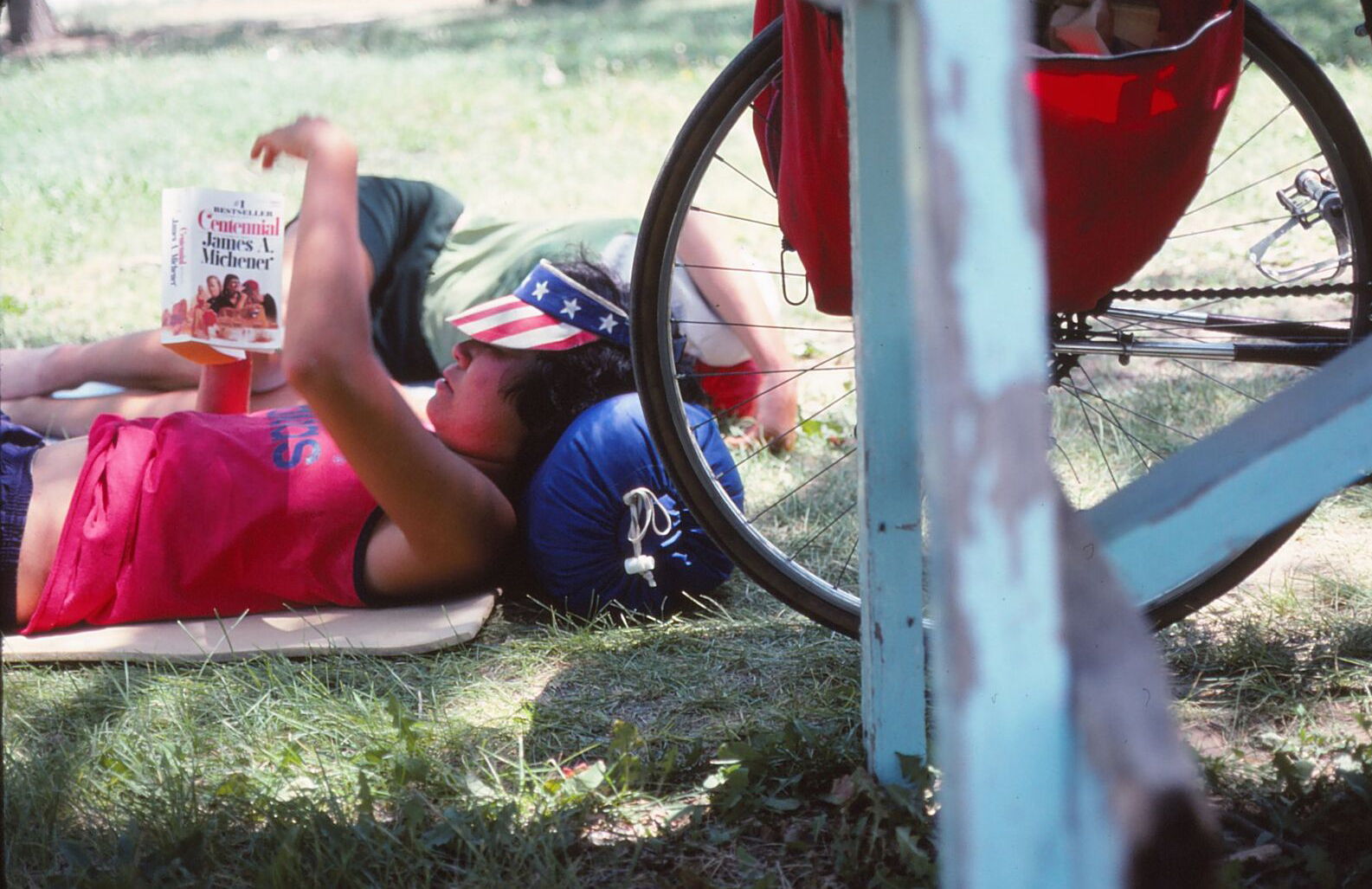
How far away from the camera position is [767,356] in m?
2.90

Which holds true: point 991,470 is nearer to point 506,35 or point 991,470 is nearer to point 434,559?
point 434,559

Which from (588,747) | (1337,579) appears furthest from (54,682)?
(1337,579)

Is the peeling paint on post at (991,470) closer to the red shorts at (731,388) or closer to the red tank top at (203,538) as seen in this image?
the red tank top at (203,538)

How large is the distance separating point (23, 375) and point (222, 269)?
1.33 meters

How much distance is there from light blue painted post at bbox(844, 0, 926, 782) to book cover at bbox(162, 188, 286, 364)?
1.16 meters

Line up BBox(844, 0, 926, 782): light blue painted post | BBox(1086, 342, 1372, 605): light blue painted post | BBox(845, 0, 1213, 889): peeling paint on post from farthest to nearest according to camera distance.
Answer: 1. BBox(844, 0, 926, 782): light blue painted post
2. BBox(1086, 342, 1372, 605): light blue painted post
3. BBox(845, 0, 1213, 889): peeling paint on post

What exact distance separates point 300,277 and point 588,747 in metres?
0.89

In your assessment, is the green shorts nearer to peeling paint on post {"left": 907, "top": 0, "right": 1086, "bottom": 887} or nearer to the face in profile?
the face in profile

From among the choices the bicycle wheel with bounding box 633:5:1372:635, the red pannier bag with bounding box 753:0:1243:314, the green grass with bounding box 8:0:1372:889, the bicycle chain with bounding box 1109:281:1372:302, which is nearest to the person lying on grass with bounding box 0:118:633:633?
the green grass with bounding box 8:0:1372:889

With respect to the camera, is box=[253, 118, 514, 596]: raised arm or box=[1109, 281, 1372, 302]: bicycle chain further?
box=[253, 118, 514, 596]: raised arm

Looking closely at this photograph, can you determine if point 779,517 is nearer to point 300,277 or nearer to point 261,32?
point 300,277

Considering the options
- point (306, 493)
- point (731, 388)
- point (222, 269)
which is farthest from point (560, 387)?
point (731, 388)

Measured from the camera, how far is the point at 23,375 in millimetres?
3180

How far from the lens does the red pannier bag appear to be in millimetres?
1586
